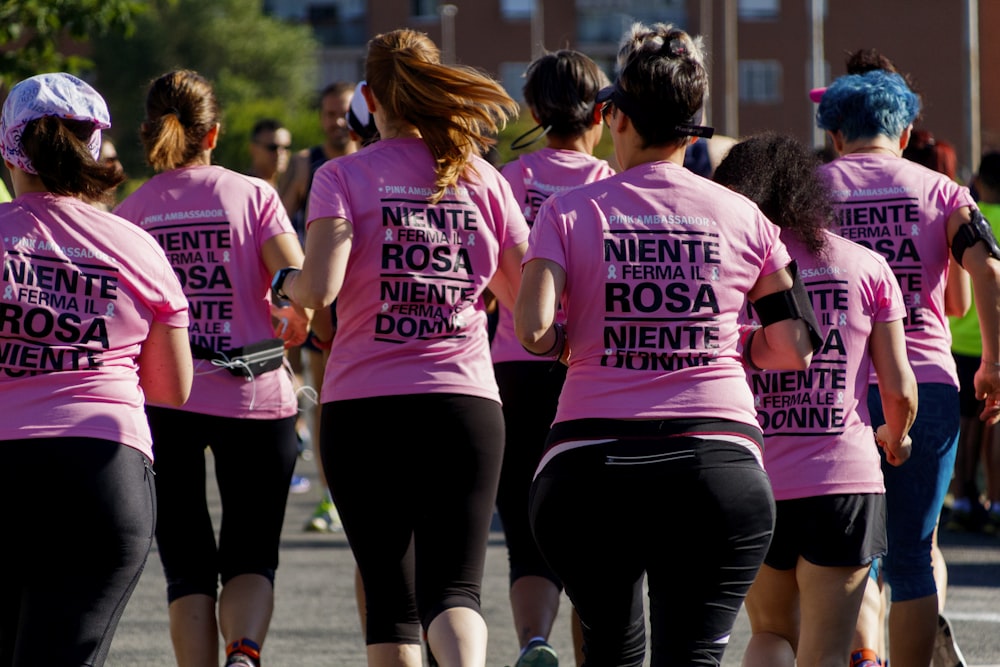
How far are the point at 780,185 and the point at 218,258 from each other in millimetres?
1842

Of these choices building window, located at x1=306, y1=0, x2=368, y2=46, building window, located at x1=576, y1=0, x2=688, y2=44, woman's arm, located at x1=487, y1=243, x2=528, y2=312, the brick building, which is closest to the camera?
woman's arm, located at x1=487, y1=243, x2=528, y2=312

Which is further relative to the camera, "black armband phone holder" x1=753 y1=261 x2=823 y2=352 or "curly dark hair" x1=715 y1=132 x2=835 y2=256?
"curly dark hair" x1=715 y1=132 x2=835 y2=256

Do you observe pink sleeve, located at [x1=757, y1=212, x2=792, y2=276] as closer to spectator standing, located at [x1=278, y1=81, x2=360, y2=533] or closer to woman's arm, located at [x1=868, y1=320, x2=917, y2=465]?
woman's arm, located at [x1=868, y1=320, x2=917, y2=465]

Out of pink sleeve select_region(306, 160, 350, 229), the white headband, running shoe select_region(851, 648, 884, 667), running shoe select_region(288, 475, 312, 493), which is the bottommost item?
running shoe select_region(288, 475, 312, 493)

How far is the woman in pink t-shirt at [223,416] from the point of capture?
16.6 ft

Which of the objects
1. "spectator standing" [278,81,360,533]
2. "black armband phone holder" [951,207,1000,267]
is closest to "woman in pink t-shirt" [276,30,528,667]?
"black armband phone holder" [951,207,1000,267]

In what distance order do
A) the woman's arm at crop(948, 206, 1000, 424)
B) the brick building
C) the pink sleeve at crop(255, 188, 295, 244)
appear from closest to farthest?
1. the woman's arm at crop(948, 206, 1000, 424)
2. the pink sleeve at crop(255, 188, 295, 244)
3. the brick building

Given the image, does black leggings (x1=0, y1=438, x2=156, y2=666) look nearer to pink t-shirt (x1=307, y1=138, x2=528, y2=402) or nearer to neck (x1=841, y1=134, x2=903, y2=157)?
pink t-shirt (x1=307, y1=138, x2=528, y2=402)

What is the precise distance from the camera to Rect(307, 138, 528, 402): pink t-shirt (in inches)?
171

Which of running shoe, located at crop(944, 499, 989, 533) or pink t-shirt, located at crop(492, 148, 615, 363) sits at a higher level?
pink t-shirt, located at crop(492, 148, 615, 363)

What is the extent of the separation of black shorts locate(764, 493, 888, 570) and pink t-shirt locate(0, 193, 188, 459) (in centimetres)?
183

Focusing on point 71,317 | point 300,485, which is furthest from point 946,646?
point 300,485

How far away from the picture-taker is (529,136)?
558cm

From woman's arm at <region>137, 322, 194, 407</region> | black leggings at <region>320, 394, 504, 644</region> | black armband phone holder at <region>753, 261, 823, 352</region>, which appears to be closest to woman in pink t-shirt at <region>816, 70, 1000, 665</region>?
black armband phone holder at <region>753, 261, 823, 352</region>
